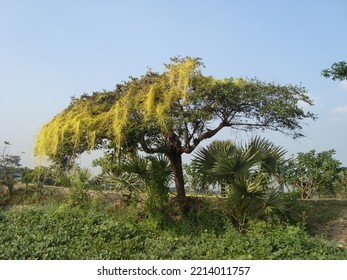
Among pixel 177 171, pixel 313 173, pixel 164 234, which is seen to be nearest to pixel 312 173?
pixel 313 173

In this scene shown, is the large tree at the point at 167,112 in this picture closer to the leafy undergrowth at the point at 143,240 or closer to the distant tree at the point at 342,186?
the leafy undergrowth at the point at 143,240

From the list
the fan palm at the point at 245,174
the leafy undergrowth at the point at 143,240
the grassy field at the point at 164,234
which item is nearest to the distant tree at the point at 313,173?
the grassy field at the point at 164,234

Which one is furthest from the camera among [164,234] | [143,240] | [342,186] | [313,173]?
[342,186]

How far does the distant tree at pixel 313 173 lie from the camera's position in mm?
13117

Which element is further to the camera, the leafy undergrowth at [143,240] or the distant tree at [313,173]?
the distant tree at [313,173]

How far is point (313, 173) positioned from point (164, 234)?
6768 millimetres

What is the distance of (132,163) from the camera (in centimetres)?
1088

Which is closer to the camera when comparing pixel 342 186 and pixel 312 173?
pixel 312 173

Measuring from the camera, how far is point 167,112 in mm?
9359

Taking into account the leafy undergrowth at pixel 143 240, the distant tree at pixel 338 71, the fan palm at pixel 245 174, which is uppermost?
the distant tree at pixel 338 71

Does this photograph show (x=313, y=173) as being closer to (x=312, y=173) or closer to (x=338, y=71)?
(x=312, y=173)

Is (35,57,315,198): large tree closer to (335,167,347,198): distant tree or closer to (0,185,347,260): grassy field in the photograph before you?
(0,185,347,260): grassy field
